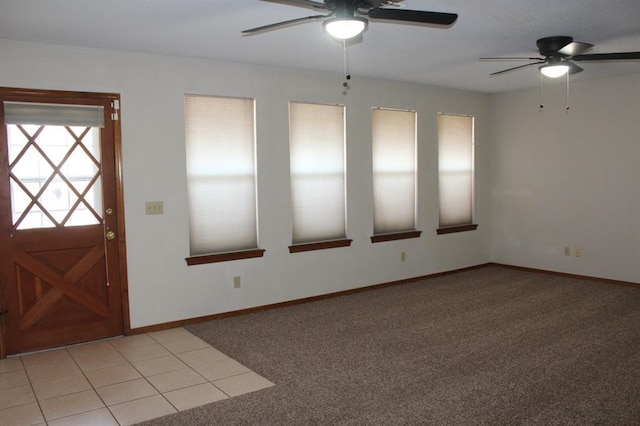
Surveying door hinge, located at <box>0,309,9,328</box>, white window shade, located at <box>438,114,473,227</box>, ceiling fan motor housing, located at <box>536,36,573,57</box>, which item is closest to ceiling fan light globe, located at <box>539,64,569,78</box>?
ceiling fan motor housing, located at <box>536,36,573,57</box>

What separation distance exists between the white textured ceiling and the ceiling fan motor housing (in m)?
0.06

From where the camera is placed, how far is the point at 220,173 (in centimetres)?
500

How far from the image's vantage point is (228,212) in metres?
5.07

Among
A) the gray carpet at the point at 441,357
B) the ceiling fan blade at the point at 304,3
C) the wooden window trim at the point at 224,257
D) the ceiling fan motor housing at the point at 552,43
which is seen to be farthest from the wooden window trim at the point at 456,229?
the ceiling fan blade at the point at 304,3

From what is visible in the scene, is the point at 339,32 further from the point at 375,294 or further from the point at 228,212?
the point at 375,294

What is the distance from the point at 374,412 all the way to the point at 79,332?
2.73 metres

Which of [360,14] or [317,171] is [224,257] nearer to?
[317,171]

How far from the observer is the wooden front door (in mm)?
4039

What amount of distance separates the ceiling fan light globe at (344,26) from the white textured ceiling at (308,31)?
0.63 ft

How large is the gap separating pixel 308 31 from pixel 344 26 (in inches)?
44.1

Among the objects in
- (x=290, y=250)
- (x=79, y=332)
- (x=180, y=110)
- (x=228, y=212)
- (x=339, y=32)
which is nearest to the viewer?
(x=339, y=32)

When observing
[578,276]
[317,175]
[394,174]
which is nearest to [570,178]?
[578,276]

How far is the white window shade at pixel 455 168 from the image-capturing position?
689 centimetres

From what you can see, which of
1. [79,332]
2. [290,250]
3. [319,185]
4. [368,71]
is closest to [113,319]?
[79,332]
